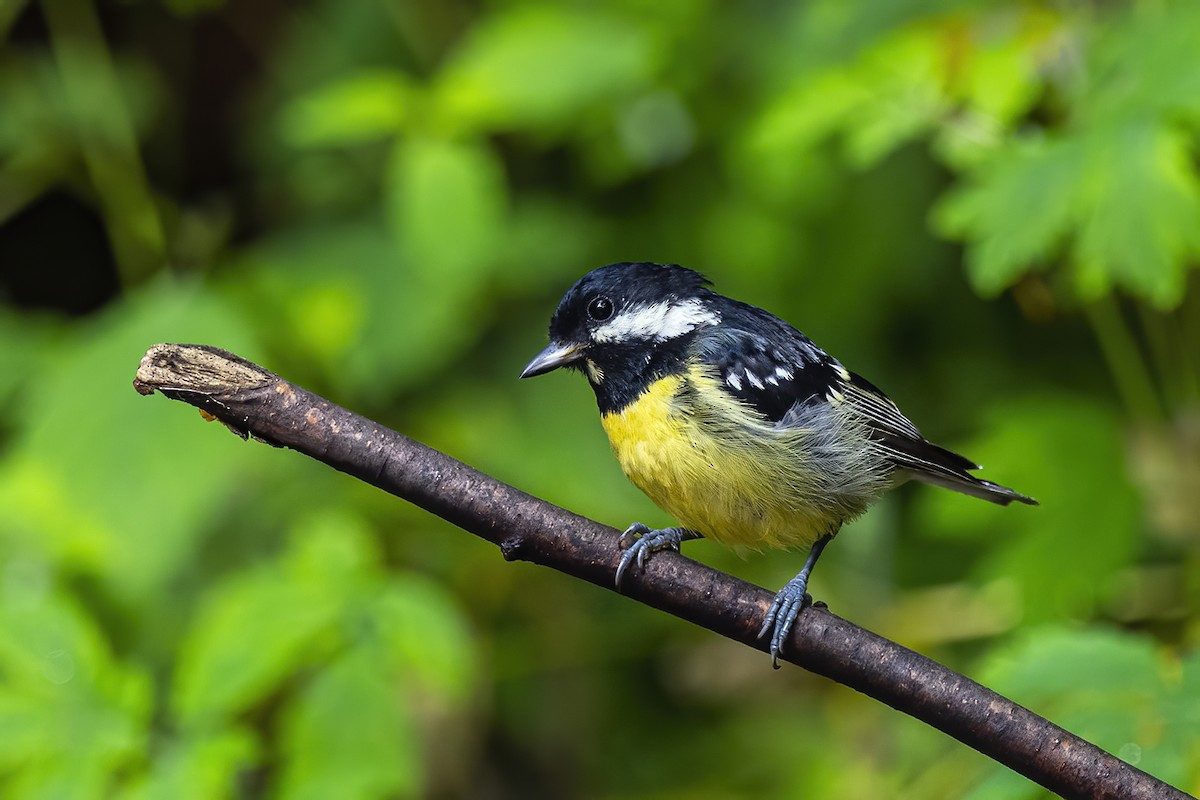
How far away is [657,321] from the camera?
2.67 metres

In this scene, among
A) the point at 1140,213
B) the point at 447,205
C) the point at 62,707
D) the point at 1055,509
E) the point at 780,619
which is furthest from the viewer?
the point at 447,205

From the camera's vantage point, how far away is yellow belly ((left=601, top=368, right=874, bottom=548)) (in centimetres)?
237

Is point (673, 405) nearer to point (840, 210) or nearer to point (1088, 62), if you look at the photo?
point (1088, 62)

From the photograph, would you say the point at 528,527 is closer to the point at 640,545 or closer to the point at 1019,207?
the point at 640,545

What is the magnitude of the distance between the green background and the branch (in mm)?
647

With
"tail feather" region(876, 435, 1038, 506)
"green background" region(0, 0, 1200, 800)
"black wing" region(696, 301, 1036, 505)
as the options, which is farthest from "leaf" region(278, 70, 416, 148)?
"tail feather" region(876, 435, 1038, 506)

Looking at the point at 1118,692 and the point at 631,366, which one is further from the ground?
the point at 631,366

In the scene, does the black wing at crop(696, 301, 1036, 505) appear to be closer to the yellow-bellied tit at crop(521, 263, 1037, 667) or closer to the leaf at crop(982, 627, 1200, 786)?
the yellow-bellied tit at crop(521, 263, 1037, 667)

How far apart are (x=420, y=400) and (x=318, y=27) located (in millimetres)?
1753

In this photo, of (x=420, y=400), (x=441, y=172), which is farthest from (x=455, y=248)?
(x=420, y=400)

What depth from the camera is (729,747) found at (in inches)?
174

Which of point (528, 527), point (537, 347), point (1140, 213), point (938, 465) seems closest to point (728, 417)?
point (938, 465)

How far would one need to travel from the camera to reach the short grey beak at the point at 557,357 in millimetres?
2611

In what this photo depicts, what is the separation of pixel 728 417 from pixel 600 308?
37 cm
